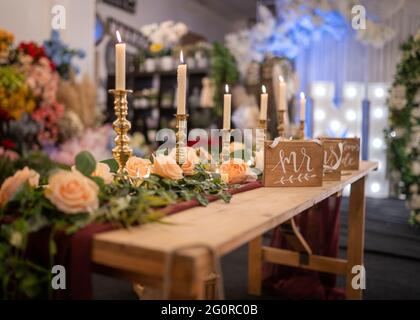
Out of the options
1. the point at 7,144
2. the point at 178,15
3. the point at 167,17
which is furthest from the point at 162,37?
the point at 7,144

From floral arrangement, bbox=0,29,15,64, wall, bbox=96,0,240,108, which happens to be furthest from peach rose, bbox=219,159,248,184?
wall, bbox=96,0,240,108

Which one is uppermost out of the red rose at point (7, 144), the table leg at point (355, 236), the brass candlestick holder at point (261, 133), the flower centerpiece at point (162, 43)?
the flower centerpiece at point (162, 43)

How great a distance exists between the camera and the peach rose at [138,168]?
126cm

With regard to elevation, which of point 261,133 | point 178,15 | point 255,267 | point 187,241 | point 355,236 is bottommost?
point 255,267

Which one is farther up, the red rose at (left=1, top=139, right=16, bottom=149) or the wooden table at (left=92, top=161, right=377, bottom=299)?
the red rose at (left=1, top=139, right=16, bottom=149)

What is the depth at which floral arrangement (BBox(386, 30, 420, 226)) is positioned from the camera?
4.26m

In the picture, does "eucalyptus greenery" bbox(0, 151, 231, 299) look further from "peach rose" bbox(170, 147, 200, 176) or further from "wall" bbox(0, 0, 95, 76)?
"wall" bbox(0, 0, 95, 76)

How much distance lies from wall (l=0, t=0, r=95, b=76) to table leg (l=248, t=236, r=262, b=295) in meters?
2.13

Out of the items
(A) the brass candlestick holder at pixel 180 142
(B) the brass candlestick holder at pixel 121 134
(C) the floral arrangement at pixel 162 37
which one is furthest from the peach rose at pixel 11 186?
(C) the floral arrangement at pixel 162 37

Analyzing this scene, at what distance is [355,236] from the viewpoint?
2.44m

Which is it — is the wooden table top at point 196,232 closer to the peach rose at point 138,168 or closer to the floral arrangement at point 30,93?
the peach rose at point 138,168

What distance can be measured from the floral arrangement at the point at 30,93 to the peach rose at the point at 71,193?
1.62 meters

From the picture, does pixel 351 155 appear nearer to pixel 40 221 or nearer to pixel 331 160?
pixel 331 160

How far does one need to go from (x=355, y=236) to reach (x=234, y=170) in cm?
130
